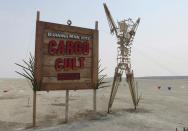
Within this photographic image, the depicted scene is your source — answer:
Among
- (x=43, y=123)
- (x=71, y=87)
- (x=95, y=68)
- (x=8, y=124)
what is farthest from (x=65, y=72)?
(x=8, y=124)

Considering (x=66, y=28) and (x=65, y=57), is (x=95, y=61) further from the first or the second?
(x=66, y=28)

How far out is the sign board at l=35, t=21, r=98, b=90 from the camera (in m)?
17.0

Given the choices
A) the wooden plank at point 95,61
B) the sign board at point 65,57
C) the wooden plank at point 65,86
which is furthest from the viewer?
the wooden plank at point 95,61

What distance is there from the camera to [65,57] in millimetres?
17891

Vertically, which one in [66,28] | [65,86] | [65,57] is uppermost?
[66,28]

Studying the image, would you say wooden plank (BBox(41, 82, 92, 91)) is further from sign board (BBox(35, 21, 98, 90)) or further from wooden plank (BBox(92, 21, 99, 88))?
wooden plank (BBox(92, 21, 99, 88))

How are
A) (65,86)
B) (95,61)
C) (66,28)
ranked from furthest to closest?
(95,61), (66,28), (65,86)

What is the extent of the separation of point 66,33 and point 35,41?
2.12 m

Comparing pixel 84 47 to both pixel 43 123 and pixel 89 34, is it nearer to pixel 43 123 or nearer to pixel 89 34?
pixel 89 34

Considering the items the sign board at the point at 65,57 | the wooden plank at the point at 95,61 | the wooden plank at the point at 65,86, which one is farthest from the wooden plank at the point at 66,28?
the wooden plank at the point at 65,86

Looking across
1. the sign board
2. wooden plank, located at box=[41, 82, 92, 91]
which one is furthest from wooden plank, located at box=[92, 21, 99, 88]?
wooden plank, located at box=[41, 82, 92, 91]

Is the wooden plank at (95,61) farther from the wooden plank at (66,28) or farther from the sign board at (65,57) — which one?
the wooden plank at (66,28)

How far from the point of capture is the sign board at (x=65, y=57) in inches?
668

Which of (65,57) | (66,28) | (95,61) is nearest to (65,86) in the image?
(65,57)
